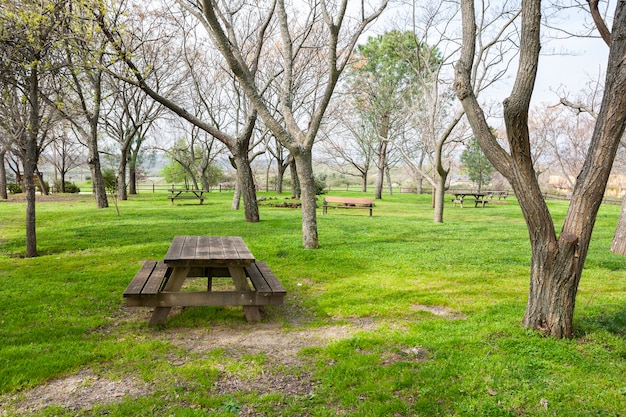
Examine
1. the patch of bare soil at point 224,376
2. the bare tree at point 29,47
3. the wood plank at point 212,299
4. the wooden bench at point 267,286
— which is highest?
the bare tree at point 29,47

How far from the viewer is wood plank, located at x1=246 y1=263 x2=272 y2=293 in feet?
15.1

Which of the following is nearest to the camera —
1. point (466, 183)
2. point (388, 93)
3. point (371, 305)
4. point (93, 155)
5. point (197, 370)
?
point (197, 370)

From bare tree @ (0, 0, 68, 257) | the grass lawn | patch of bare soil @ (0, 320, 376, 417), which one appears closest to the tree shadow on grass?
the grass lawn

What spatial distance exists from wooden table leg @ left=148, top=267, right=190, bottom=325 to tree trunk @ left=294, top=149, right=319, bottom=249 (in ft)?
15.3

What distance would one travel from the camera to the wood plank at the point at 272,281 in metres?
4.59

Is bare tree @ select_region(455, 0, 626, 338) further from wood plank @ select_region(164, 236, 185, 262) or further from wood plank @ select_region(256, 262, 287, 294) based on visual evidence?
wood plank @ select_region(164, 236, 185, 262)

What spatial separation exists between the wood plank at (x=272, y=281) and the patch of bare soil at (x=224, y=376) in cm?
45

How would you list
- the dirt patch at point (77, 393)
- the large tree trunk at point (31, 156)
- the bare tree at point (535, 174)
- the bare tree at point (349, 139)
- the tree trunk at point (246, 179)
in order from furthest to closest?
the bare tree at point (349, 139), the tree trunk at point (246, 179), the large tree trunk at point (31, 156), the bare tree at point (535, 174), the dirt patch at point (77, 393)

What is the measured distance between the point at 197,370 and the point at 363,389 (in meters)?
1.41

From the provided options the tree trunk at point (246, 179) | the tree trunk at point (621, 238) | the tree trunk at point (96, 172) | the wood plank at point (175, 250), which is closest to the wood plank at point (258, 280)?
the wood plank at point (175, 250)

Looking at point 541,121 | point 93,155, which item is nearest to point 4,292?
point 93,155

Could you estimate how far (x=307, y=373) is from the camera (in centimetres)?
357

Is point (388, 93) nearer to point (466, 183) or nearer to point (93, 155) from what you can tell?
point (93, 155)

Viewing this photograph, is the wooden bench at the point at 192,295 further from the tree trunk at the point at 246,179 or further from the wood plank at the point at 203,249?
the tree trunk at the point at 246,179
